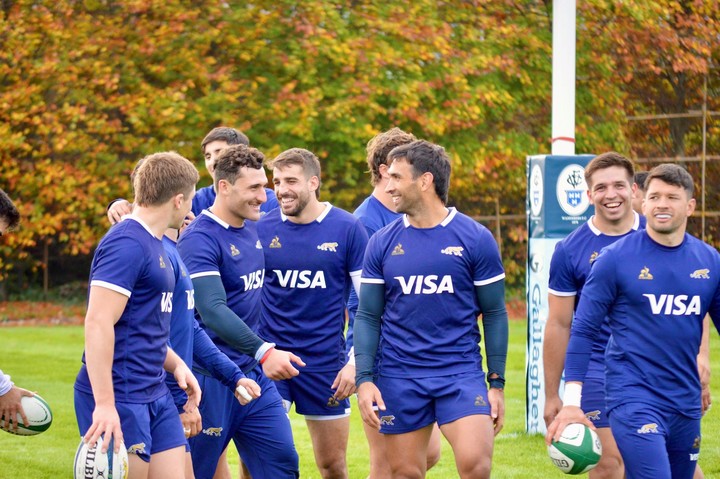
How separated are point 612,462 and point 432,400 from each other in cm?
145

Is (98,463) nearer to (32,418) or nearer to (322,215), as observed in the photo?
(32,418)

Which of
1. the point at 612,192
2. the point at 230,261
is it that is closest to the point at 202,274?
the point at 230,261

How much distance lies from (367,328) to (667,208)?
1808 millimetres

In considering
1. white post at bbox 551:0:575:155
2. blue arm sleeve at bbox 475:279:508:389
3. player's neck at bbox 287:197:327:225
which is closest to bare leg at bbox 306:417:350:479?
player's neck at bbox 287:197:327:225

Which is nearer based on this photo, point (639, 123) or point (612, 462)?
point (612, 462)

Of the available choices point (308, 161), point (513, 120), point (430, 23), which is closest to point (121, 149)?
point (430, 23)

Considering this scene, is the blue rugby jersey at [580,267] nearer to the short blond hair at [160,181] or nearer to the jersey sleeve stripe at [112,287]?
the short blond hair at [160,181]

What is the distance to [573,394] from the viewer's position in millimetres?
6508

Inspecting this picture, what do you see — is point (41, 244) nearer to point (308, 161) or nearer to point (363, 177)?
point (363, 177)

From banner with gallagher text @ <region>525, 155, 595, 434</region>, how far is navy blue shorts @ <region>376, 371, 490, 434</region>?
4.13 meters

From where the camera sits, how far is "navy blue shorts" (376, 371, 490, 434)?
655 cm

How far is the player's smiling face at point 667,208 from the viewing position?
6.35 meters

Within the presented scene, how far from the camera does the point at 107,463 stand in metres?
5.39

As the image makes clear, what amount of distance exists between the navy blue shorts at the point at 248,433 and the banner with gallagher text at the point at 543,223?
4.11 m
